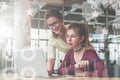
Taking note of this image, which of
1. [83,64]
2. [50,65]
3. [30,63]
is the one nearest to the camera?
[30,63]

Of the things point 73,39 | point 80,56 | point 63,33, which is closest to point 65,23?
point 63,33

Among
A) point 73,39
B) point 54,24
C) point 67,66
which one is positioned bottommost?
point 67,66

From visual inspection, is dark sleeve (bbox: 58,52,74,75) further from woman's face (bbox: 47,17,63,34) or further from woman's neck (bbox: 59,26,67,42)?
woman's face (bbox: 47,17,63,34)

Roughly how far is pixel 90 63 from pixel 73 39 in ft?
1.37

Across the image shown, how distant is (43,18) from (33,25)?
17cm

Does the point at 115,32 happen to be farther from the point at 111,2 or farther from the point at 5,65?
the point at 5,65

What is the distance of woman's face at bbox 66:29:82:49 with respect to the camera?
3.88 meters

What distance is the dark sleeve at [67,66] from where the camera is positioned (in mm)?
3828

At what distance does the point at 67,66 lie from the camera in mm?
3869

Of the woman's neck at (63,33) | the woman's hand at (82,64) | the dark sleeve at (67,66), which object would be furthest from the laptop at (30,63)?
the woman's hand at (82,64)

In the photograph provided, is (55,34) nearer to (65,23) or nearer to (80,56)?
(65,23)

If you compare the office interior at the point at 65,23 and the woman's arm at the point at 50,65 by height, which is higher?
the office interior at the point at 65,23

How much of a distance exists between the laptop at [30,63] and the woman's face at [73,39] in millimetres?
426

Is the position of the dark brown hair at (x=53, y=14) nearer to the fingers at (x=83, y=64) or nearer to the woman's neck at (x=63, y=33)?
the woman's neck at (x=63, y=33)
